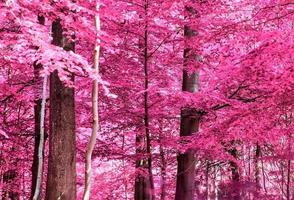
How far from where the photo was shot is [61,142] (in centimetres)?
667

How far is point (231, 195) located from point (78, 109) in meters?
5.23

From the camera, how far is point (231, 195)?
11.7 m

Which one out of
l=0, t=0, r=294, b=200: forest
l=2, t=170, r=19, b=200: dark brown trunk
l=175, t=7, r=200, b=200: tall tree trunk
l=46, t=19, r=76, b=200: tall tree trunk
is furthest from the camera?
l=2, t=170, r=19, b=200: dark brown trunk

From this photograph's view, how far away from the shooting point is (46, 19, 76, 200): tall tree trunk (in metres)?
6.57

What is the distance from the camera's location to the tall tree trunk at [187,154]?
9.62 meters

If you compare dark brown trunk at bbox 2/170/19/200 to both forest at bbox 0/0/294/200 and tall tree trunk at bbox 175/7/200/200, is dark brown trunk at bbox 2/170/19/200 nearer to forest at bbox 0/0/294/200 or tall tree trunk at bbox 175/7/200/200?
forest at bbox 0/0/294/200

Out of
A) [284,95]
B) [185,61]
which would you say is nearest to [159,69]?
[185,61]

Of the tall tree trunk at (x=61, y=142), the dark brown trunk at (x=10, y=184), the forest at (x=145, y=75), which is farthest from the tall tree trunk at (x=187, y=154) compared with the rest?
the dark brown trunk at (x=10, y=184)

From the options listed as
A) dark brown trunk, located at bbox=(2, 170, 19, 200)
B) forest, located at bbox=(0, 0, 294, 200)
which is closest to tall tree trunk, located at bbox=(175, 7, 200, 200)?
forest, located at bbox=(0, 0, 294, 200)

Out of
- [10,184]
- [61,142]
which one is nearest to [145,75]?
[61,142]

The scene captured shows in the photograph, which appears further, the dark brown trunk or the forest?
the dark brown trunk

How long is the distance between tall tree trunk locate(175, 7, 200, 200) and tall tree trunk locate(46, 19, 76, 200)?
Result: 3.58 meters

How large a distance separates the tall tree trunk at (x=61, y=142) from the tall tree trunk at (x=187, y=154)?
11.8 feet

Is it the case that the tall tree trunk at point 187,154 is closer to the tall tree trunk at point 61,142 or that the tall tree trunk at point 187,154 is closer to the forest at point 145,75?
the forest at point 145,75
